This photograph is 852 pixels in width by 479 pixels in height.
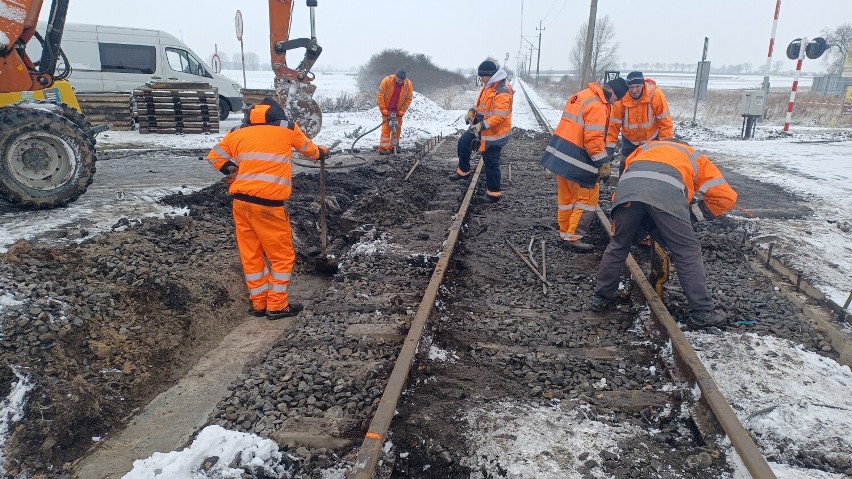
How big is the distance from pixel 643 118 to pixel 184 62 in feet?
44.5

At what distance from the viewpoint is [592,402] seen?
313cm

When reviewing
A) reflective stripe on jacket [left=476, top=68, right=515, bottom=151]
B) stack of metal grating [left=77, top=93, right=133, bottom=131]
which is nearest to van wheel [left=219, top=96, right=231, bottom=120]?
stack of metal grating [left=77, top=93, right=133, bottom=131]

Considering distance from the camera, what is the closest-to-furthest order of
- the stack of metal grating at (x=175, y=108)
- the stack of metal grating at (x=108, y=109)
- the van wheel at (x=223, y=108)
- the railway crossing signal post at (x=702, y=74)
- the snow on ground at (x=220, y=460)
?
the snow on ground at (x=220, y=460), the stack of metal grating at (x=175, y=108), the stack of metal grating at (x=108, y=109), the van wheel at (x=223, y=108), the railway crossing signal post at (x=702, y=74)

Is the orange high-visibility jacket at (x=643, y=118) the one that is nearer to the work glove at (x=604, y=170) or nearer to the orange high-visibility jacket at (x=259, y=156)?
the work glove at (x=604, y=170)

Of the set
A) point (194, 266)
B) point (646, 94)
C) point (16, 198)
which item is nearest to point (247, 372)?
point (194, 266)

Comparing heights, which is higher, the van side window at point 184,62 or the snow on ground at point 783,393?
the van side window at point 184,62

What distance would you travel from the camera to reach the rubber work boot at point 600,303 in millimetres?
4324

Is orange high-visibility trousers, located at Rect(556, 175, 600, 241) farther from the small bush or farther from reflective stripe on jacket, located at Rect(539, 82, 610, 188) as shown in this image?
the small bush

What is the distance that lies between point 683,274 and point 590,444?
1924mm

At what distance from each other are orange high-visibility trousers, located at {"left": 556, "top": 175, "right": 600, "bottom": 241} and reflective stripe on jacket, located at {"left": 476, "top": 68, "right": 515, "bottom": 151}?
1.92m

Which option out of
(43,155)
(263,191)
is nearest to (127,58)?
(43,155)

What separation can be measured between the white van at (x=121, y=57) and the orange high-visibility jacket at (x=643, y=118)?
1304cm

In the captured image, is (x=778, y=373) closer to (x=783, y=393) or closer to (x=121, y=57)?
(x=783, y=393)

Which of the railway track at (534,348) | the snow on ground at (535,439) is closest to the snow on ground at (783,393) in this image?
the railway track at (534,348)
